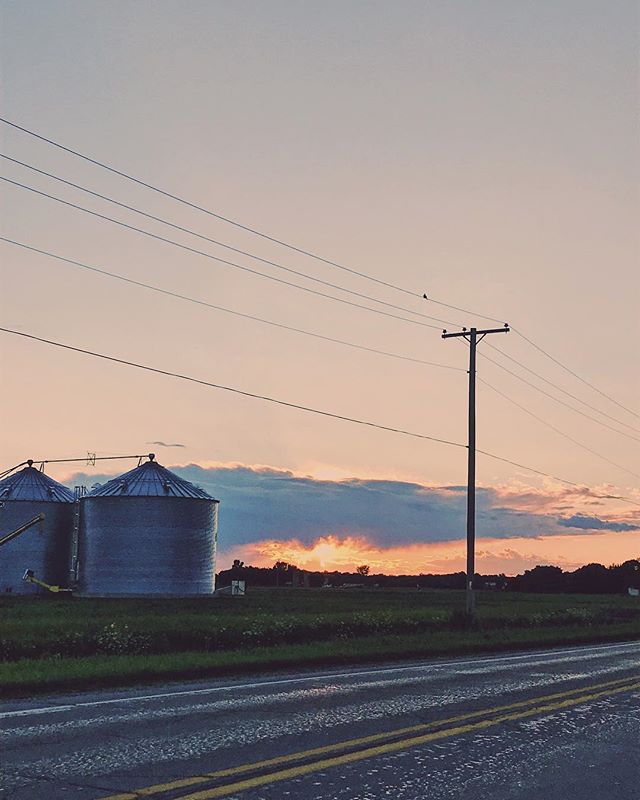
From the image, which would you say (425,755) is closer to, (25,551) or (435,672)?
(435,672)

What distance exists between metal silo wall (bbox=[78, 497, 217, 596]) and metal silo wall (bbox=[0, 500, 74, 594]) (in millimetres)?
3720

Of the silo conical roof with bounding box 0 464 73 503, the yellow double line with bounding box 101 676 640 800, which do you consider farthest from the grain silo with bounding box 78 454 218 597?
the yellow double line with bounding box 101 676 640 800

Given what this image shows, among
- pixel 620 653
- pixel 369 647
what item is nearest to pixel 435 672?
pixel 369 647

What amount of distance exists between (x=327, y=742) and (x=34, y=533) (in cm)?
6616

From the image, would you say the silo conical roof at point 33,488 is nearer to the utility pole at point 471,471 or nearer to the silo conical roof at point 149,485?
the silo conical roof at point 149,485

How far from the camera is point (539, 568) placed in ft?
434

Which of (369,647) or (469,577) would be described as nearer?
(369,647)

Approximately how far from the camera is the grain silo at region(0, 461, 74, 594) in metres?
68.8

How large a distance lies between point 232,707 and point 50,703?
2.48 meters

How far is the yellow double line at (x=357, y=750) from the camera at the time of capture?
6723mm

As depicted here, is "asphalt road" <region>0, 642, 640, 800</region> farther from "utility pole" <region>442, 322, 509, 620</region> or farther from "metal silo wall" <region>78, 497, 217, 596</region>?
"metal silo wall" <region>78, 497, 217, 596</region>

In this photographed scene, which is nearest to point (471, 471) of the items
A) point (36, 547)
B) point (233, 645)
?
point (233, 645)

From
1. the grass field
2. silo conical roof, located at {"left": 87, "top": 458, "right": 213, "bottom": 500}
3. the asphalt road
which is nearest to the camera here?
the asphalt road

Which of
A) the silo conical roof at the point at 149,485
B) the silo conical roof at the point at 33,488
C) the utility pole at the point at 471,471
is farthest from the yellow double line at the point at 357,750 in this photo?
the silo conical roof at the point at 33,488
